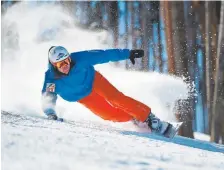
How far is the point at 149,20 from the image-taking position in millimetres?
8477

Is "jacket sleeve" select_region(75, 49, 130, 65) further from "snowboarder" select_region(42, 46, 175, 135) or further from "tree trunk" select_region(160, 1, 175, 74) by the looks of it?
"tree trunk" select_region(160, 1, 175, 74)

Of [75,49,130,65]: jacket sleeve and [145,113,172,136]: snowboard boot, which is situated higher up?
[75,49,130,65]: jacket sleeve

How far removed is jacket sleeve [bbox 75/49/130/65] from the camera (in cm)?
404

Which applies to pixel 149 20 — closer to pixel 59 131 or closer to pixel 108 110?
pixel 108 110

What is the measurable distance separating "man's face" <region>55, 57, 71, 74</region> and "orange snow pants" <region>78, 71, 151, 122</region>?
0.27m

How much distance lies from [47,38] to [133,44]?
1.45m

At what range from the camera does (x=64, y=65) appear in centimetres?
396

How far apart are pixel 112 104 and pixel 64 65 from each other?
50cm

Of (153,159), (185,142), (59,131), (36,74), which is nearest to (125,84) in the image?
(36,74)

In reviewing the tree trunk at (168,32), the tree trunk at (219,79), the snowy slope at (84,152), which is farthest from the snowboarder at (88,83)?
the tree trunk at (168,32)

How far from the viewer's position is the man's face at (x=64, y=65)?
394 cm

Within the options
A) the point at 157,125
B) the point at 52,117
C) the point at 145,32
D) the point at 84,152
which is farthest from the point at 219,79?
the point at 84,152

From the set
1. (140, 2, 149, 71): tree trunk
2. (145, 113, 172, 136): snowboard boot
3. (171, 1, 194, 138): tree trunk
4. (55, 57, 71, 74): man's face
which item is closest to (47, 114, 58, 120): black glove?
(55, 57, 71, 74): man's face

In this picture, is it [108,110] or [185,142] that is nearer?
[185,142]
